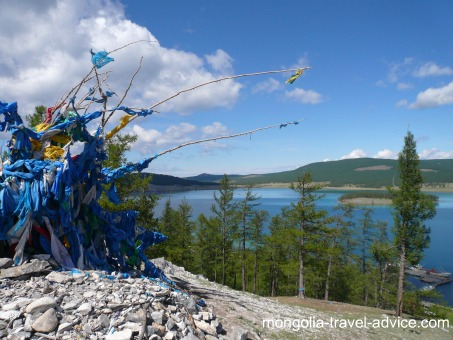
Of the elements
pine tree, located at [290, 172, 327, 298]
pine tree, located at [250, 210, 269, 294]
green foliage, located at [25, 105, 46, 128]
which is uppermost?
Answer: green foliage, located at [25, 105, 46, 128]

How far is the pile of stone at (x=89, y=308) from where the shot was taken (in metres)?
4.71

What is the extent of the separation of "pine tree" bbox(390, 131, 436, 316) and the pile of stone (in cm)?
1815

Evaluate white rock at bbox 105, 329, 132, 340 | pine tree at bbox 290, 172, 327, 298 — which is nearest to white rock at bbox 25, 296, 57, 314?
white rock at bbox 105, 329, 132, 340

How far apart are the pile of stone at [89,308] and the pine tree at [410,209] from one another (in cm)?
1815

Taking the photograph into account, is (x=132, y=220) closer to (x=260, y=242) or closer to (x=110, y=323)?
(x=110, y=323)

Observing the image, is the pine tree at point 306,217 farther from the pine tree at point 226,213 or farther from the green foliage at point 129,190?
the green foliage at point 129,190

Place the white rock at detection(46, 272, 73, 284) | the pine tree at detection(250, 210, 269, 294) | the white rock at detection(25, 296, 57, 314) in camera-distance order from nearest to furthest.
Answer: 1. the white rock at detection(25, 296, 57, 314)
2. the white rock at detection(46, 272, 73, 284)
3. the pine tree at detection(250, 210, 269, 294)

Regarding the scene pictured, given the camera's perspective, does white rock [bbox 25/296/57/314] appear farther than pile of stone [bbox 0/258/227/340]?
Yes

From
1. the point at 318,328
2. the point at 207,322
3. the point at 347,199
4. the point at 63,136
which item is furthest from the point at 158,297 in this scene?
the point at 347,199

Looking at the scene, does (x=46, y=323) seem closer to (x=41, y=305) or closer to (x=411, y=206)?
(x=41, y=305)

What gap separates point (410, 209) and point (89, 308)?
67.0ft

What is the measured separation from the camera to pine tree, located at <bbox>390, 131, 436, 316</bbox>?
67.1 feet

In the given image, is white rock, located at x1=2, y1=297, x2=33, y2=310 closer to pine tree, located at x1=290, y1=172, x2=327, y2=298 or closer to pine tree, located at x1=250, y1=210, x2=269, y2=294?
pine tree, located at x1=290, y1=172, x2=327, y2=298

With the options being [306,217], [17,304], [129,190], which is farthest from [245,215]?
[17,304]
